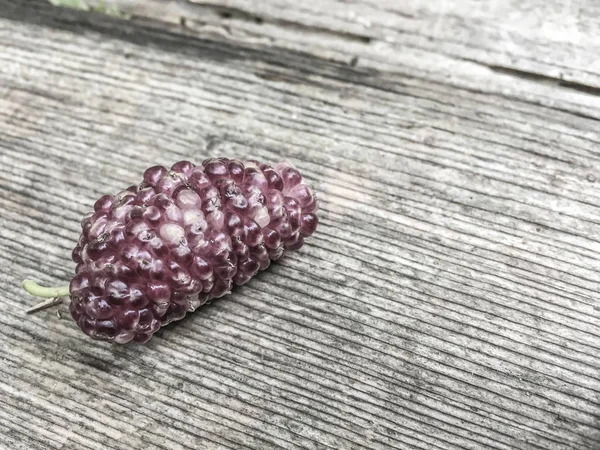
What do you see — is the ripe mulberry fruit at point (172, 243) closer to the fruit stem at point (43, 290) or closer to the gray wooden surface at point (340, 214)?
the fruit stem at point (43, 290)

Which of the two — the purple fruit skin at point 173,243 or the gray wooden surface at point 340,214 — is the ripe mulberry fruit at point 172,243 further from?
the gray wooden surface at point 340,214

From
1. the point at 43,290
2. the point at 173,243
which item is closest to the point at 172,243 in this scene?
the point at 173,243

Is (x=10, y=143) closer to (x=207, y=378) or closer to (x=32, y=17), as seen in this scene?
(x=32, y=17)

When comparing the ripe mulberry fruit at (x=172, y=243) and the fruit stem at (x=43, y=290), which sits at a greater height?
the ripe mulberry fruit at (x=172, y=243)

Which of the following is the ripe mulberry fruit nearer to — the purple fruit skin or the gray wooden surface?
the purple fruit skin

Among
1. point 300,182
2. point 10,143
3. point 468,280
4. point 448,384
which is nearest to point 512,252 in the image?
point 468,280

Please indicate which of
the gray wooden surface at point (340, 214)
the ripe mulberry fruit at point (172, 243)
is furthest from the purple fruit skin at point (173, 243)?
the gray wooden surface at point (340, 214)

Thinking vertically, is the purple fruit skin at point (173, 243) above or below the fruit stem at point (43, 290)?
above
